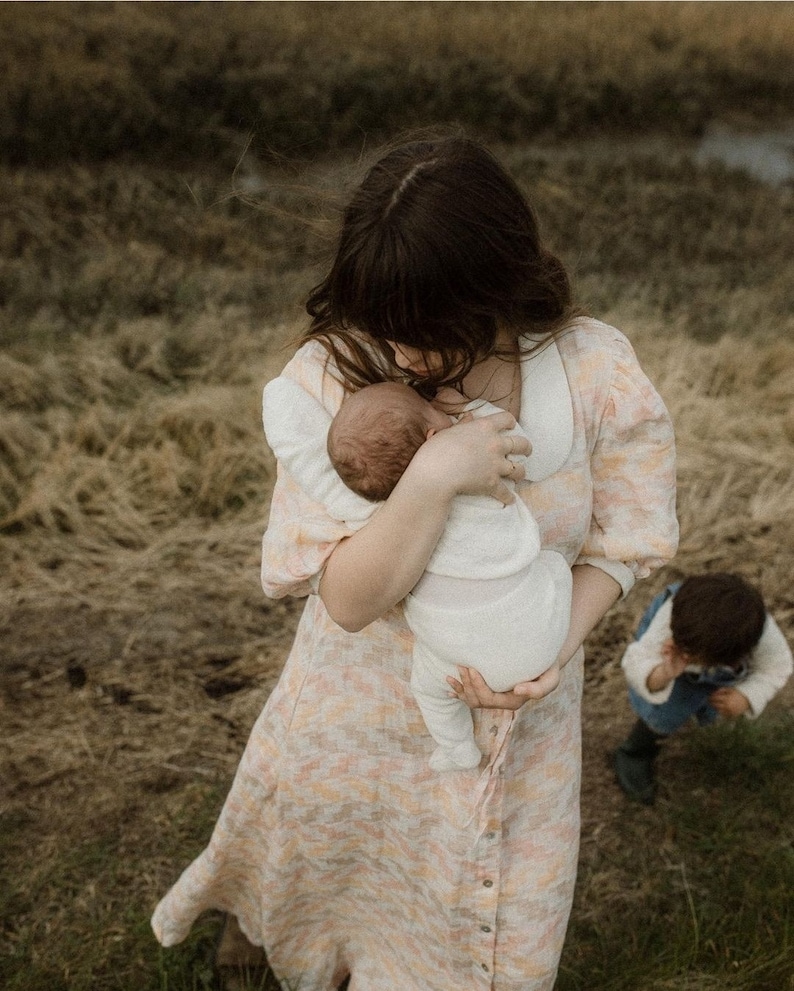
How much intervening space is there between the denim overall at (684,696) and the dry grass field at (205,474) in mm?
280

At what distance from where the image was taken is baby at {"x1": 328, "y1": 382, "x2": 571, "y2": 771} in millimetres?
1247

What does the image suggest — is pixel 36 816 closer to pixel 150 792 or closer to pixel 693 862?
pixel 150 792

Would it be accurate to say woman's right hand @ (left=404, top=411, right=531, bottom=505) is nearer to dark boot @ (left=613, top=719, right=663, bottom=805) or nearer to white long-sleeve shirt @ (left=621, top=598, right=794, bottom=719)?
white long-sleeve shirt @ (left=621, top=598, right=794, bottom=719)

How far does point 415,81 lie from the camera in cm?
980

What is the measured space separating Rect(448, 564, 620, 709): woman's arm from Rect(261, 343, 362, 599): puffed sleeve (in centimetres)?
26

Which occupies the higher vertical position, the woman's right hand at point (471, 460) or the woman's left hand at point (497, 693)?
the woman's right hand at point (471, 460)

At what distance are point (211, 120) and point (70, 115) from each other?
130cm

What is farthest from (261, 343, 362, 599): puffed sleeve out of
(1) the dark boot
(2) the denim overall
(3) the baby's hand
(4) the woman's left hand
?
(1) the dark boot

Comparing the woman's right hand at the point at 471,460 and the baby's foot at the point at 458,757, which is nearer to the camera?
the woman's right hand at the point at 471,460

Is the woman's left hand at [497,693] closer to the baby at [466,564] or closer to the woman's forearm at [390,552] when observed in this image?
the baby at [466,564]

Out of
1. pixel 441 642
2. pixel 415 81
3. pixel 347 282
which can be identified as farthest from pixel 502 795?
pixel 415 81

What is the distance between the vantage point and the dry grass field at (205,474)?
2227mm

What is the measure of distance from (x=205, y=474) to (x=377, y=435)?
9.00ft

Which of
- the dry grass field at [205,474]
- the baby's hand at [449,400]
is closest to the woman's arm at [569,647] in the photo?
the baby's hand at [449,400]
